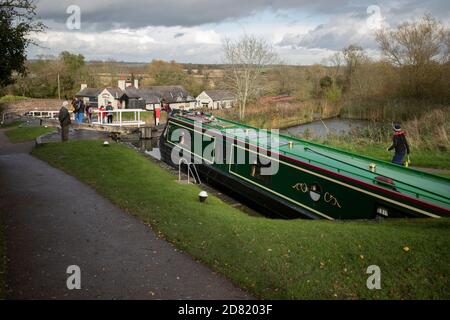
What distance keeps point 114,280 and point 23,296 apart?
3.34 feet

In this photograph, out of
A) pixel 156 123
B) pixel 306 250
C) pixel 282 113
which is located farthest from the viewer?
pixel 282 113

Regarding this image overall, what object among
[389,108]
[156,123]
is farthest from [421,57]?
[156,123]

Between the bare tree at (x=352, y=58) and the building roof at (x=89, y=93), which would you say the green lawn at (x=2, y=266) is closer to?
the bare tree at (x=352, y=58)

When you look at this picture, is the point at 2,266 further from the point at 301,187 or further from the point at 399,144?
the point at 399,144

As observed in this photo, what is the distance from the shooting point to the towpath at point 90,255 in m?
4.73

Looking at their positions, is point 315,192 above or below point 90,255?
above

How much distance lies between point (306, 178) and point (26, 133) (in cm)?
1522

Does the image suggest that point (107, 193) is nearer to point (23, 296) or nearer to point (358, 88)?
point (23, 296)

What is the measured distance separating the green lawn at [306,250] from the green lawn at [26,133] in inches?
460

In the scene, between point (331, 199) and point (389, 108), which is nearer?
point (331, 199)

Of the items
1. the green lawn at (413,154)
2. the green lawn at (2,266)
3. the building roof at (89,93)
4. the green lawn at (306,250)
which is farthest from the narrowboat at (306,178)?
the building roof at (89,93)

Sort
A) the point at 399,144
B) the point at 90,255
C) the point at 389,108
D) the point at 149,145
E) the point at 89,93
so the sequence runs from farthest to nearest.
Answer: the point at 89,93
the point at 389,108
the point at 149,145
the point at 399,144
the point at 90,255

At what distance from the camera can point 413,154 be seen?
13867 mm

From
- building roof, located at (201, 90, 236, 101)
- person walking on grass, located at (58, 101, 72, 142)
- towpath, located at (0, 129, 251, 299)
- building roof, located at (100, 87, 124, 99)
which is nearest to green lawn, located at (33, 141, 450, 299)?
towpath, located at (0, 129, 251, 299)
